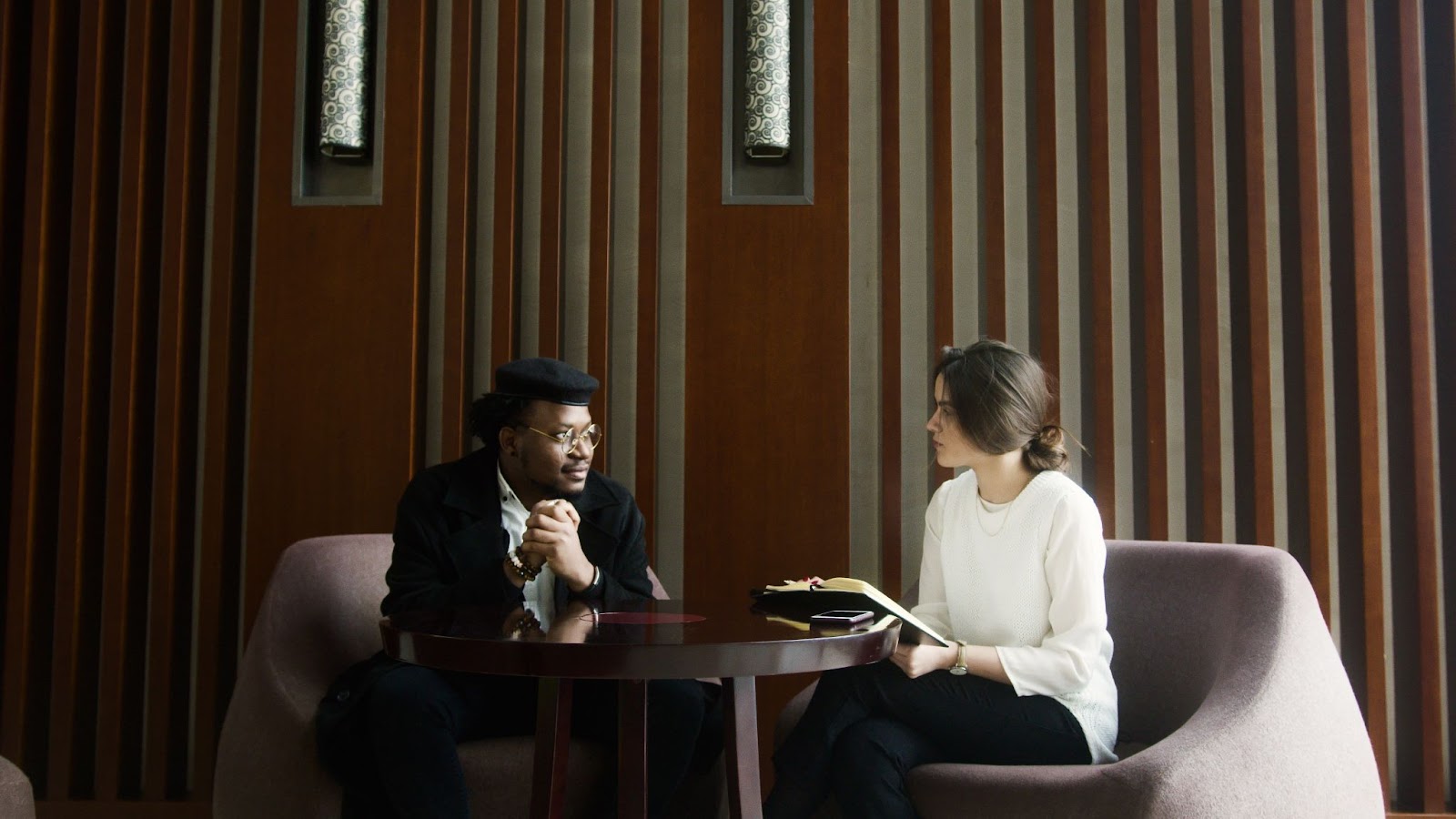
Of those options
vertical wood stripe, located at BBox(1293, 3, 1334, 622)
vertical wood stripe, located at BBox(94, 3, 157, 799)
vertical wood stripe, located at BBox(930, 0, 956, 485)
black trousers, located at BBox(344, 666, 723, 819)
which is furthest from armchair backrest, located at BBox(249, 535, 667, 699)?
vertical wood stripe, located at BBox(1293, 3, 1334, 622)

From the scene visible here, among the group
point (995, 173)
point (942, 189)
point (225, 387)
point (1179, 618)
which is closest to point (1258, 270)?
point (995, 173)

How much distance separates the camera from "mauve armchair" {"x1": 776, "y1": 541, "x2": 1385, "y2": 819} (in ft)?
5.79

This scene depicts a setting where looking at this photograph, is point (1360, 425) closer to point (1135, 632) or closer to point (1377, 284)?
point (1377, 284)

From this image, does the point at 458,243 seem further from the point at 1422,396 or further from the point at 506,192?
the point at 1422,396

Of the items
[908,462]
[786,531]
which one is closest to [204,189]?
[786,531]

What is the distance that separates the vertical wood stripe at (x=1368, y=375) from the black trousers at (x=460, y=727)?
168 cm

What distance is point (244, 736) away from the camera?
2.15 m

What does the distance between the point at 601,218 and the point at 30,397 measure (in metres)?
1.54

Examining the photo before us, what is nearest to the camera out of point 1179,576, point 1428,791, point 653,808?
point 653,808

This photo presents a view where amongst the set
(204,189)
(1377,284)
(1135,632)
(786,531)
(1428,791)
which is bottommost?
(1428,791)

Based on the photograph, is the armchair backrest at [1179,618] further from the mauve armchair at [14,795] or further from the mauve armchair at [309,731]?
the mauve armchair at [14,795]

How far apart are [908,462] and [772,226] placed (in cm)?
69

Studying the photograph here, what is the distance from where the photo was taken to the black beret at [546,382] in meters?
2.31

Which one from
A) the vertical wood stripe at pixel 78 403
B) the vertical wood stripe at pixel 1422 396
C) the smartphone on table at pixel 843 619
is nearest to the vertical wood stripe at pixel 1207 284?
the vertical wood stripe at pixel 1422 396
